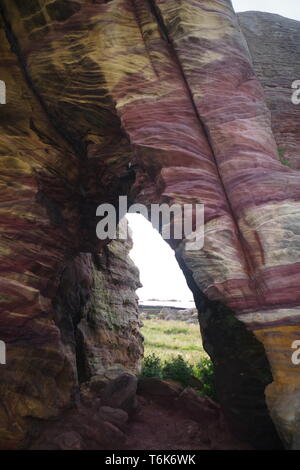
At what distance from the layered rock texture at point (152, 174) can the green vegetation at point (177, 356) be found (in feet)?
18.6

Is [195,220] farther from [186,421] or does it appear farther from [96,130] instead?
[186,421]

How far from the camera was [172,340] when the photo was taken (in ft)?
125

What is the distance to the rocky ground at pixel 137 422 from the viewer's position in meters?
9.20

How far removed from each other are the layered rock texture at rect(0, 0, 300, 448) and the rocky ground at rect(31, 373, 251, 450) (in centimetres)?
74

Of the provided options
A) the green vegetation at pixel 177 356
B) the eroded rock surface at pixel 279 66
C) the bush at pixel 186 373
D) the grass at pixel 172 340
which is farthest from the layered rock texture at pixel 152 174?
the grass at pixel 172 340

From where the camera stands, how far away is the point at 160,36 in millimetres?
11031

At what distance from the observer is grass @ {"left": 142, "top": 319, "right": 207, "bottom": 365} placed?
101 feet

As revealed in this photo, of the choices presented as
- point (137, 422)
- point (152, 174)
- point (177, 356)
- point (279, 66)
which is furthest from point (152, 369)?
point (279, 66)

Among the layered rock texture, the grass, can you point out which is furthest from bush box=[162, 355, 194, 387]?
the grass

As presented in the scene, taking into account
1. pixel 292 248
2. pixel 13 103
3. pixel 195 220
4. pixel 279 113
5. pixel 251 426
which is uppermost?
pixel 279 113

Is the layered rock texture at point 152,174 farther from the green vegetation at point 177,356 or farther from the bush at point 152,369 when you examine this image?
the bush at point 152,369

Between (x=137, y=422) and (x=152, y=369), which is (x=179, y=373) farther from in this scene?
(x=137, y=422)

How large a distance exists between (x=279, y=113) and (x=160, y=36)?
7.00 metres
